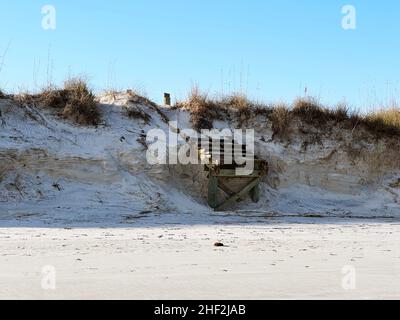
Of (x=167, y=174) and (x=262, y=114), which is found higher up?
(x=262, y=114)

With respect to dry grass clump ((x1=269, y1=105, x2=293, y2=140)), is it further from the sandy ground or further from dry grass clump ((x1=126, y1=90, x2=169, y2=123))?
the sandy ground

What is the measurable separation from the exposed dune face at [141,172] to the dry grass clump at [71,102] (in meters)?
0.27

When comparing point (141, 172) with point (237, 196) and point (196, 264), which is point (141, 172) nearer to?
point (237, 196)

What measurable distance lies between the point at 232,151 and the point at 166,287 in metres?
9.67

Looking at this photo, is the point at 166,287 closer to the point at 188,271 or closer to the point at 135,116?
the point at 188,271

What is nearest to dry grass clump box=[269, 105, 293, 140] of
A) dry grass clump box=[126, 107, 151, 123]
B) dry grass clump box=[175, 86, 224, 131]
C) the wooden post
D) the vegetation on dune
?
the vegetation on dune

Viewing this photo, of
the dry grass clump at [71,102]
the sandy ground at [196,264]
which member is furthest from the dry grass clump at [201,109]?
the sandy ground at [196,264]

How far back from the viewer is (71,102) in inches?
549

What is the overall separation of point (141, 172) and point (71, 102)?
2.61m

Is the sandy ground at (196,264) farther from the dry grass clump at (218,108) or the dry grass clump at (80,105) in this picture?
the dry grass clump at (218,108)

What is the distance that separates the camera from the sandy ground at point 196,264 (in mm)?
4062

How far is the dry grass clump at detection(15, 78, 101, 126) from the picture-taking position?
13.7m

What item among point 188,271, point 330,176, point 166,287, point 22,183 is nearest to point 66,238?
point 188,271

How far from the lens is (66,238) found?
723 cm
